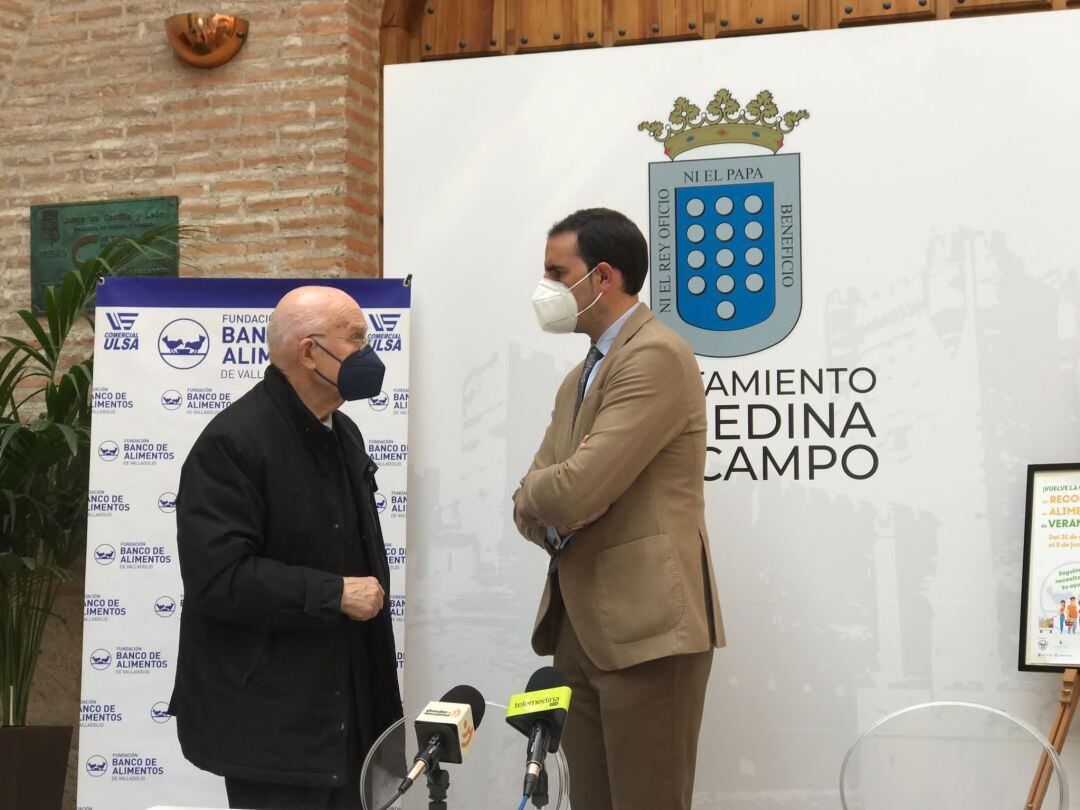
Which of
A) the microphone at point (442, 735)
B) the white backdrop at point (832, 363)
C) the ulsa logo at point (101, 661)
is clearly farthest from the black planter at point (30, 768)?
the microphone at point (442, 735)

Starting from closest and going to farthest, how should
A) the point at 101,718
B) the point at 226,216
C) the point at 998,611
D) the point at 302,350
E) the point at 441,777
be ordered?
the point at 441,777 < the point at 302,350 < the point at 998,611 < the point at 101,718 < the point at 226,216

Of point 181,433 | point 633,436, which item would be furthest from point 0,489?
point 633,436

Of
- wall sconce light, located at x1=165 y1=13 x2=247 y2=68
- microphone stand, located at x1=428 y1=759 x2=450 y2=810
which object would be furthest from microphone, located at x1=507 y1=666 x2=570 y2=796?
wall sconce light, located at x1=165 y1=13 x2=247 y2=68

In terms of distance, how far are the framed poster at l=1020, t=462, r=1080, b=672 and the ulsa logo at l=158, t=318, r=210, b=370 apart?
2717 millimetres

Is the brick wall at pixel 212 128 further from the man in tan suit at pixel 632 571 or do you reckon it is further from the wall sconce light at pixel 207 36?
the man in tan suit at pixel 632 571

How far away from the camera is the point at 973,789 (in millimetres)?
2590

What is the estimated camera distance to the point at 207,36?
478cm

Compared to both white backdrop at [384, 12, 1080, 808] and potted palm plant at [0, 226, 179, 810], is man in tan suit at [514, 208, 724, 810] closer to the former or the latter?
white backdrop at [384, 12, 1080, 808]

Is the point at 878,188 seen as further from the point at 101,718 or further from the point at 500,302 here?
the point at 101,718

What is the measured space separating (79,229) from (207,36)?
927 mm

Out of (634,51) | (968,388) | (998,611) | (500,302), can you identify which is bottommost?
(998,611)

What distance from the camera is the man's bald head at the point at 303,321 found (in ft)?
9.09

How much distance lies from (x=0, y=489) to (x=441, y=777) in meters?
3.21

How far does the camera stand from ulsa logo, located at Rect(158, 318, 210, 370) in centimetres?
427
